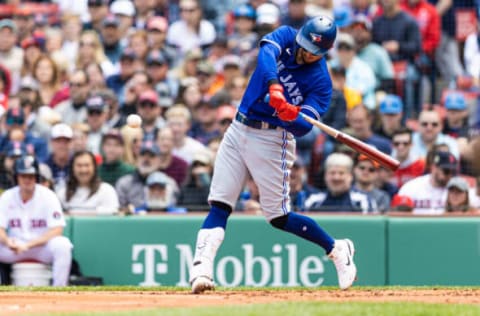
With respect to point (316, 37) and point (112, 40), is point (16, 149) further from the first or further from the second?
point (316, 37)

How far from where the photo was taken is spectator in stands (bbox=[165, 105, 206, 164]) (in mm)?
12881

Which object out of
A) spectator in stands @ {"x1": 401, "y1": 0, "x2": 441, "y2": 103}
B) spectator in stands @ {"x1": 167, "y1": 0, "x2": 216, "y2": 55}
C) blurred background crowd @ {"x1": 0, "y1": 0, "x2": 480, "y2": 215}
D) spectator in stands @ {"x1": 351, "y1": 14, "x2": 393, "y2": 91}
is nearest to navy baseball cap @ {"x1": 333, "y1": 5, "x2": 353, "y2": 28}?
blurred background crowd @ {"x1": 0, "y1": 0, "x2": 480, "y2": 215}

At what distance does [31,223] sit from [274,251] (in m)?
2.33

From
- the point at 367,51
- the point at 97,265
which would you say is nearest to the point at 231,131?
the point at 97,265

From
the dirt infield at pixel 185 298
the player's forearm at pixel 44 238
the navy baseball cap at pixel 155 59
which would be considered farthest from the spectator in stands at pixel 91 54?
the dirt infield at pixel 185 298

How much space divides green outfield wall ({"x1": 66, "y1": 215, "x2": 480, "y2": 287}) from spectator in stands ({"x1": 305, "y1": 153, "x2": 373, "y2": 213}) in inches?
11.9

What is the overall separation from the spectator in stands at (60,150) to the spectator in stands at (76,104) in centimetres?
89

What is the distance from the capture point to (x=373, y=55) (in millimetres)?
14023

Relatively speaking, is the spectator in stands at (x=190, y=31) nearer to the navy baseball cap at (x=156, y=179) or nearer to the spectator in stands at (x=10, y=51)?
the spectator in stands at (x=10, y=51)

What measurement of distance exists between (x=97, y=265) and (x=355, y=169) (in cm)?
272

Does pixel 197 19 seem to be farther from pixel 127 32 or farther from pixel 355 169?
pixel 355 169

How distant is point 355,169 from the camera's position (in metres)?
12.0

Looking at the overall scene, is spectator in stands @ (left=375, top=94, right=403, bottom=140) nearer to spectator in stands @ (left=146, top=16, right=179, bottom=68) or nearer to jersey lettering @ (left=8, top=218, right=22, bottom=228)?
spectator in stands @ (left=146, top=16, right=179, bottom=68)

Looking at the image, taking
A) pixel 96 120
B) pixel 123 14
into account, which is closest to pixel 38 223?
pixel 96 120
